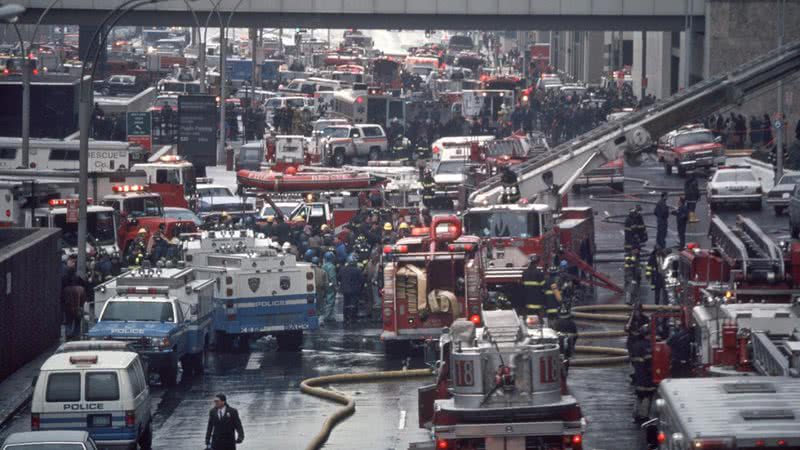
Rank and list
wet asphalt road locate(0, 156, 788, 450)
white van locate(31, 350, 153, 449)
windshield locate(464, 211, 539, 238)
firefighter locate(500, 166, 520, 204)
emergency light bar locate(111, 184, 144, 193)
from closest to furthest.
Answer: white van locate(31, 350, 153, 449) < wet asphalt road locate(0, 156, 788, 450) < windshield locate(464, 211, 539, 238) < firefighter locate(500, 166, 520, 204) < emergency light bar locate(111, 184, 144, 193)

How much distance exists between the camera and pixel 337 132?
78.0 meters

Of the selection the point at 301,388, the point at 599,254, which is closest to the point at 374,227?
the point at 599,254

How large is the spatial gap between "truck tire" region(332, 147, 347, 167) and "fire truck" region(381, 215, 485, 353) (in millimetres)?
40569

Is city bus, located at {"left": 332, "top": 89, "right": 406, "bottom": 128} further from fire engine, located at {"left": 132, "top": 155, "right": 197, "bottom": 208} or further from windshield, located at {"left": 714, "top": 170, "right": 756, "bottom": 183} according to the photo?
windshield, located at {"left": 714, "top": 170, "right": 756, "bottom": 183}

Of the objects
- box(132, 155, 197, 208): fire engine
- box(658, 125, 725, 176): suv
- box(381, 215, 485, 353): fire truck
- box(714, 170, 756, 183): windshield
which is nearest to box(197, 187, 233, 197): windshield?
box(132, 155, 197, 208): fire engine

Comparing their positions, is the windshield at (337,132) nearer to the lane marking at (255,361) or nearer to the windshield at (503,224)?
the windshield at (503,224)

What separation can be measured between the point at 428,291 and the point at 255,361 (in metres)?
3.74

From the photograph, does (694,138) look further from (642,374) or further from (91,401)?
(91,401)

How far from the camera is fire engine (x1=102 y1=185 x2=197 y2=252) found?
49.7 meters

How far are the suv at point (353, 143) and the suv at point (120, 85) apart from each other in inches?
1171

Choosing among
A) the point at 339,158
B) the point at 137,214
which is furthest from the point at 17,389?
the point at 339,158

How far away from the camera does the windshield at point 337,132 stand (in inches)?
3061

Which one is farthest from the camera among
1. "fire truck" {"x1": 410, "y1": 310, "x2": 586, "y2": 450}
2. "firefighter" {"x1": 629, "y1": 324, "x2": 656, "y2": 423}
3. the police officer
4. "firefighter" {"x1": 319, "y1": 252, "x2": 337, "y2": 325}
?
the police officer

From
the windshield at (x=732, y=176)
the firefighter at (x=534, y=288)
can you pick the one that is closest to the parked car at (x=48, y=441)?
the firefighter at (x=534, y=288)
